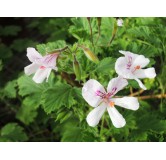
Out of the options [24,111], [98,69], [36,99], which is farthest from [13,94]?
[98,69]

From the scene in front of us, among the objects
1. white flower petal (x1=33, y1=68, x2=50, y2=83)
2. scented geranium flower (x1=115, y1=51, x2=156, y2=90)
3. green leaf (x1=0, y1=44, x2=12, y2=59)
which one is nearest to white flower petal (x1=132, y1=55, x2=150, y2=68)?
scented geranium flower (x1=115, y1=51, x2=156, y2=90)

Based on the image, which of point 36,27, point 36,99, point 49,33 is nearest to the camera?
point 36,99

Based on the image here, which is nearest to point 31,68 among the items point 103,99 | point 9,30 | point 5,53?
point 103,99

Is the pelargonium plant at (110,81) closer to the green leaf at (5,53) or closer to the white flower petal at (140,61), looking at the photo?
the white flower petal at (140,61)

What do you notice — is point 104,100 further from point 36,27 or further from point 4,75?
point 36,27

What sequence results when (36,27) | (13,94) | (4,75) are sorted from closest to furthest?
(13,94) < (4,75) < (36,27)

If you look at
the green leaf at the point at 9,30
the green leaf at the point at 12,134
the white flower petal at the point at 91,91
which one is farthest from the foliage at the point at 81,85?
the green leaf at the point at 9,30

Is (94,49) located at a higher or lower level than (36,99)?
higher
